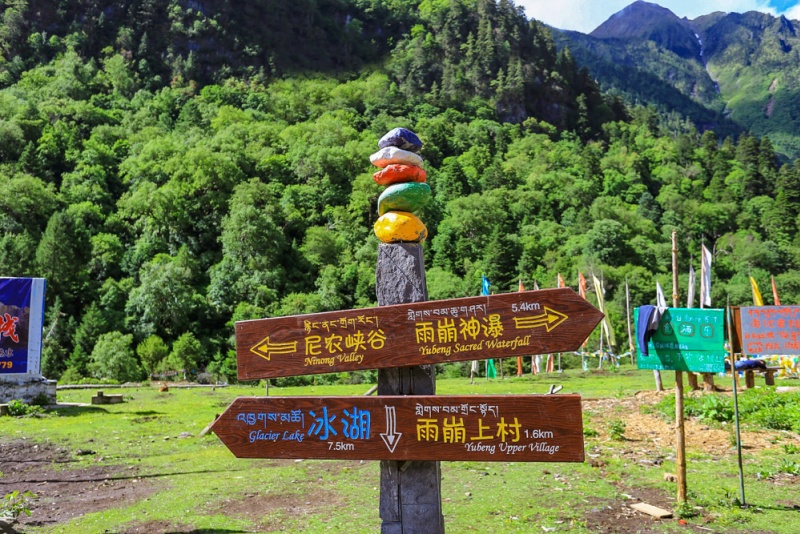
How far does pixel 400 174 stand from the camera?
18.0 feet

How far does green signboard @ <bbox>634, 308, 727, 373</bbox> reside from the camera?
25.3 ft

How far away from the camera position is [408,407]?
4.68m

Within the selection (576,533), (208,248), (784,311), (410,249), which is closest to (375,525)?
(576,533)

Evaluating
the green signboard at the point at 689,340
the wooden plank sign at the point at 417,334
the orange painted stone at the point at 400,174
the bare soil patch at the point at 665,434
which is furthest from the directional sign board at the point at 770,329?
the orange painted stone at the point at 400,174

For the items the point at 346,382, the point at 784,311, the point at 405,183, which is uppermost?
the point at 405,183

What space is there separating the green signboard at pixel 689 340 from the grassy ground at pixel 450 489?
75.2 inches

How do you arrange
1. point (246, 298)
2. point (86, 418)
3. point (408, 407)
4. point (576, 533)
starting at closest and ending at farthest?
point (408, 407), point (576, 533), point (86, 418), point (246, 298)

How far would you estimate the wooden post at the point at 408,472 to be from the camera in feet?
15.9

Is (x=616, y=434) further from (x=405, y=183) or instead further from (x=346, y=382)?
(x=346, y=382)

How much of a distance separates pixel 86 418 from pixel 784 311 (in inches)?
691

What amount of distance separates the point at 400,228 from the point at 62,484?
8.92 m

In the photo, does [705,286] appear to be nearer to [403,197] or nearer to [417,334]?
[403,197]

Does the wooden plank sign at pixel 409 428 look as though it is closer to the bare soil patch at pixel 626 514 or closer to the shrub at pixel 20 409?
the bare soil patch at pixel 626 514

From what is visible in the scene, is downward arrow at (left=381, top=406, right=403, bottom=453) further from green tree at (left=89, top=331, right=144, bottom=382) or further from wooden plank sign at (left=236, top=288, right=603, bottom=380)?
green tree at (left=89, top=331, right=144, bottom=382)
